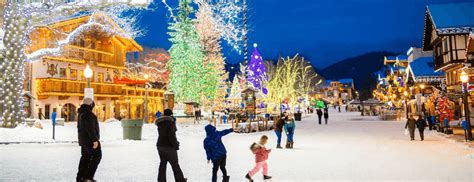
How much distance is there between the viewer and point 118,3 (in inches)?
854

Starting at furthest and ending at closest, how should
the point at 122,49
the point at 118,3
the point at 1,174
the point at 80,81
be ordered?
1. the point at 122,49
2. the point at 80,81
3. the point at 118,3
4. the point at 1,174

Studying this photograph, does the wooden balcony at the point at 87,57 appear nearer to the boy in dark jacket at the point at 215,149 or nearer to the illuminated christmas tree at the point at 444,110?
the illuminated christmas tree at the point at 444,110

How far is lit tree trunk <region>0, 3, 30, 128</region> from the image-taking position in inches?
803

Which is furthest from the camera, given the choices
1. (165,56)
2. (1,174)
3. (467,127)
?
(165,56)

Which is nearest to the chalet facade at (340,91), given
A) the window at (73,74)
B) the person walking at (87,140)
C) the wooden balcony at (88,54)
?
the wooden balcony at (88,54)

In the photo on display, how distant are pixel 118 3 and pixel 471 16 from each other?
29973 millimetres

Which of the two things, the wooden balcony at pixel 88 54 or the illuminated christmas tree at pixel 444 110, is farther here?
the wooden balcony at pixel 88 54

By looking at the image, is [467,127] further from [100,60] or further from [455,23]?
[100,60]

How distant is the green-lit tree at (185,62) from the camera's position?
1754 inches

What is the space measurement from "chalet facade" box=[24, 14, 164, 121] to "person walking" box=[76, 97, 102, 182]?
875 inches

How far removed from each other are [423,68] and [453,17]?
41.2 feet

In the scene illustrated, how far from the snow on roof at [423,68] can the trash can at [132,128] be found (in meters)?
36.0

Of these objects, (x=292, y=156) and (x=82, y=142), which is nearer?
(x=82, y=142)

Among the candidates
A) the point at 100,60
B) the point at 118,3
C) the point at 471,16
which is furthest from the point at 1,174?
the point at 471,16
